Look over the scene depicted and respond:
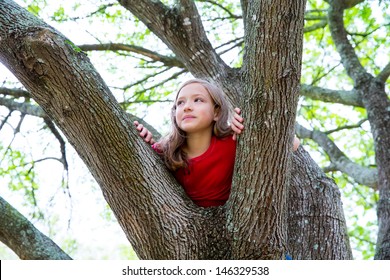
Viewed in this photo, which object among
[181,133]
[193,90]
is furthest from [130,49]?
[181,133]

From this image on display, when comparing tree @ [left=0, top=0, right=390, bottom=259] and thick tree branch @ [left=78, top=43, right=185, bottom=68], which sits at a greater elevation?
thick tree branch @ [left=78, top=43, right=185, bottom=68]

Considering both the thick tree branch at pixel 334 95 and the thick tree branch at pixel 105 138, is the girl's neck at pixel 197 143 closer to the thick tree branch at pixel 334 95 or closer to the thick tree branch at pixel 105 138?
the thick tree branch at pixel 105 138

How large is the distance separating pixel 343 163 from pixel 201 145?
11.3 ft

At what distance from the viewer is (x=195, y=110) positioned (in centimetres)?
340

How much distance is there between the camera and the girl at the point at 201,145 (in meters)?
3.28

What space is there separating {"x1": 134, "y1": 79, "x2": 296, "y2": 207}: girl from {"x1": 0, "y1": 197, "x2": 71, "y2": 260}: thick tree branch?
2.76 ft

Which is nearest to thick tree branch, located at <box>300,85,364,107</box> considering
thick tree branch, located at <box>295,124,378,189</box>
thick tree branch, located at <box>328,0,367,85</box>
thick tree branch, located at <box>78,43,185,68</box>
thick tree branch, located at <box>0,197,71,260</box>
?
thick tree branch, located at <box>328,0,367,85</box>

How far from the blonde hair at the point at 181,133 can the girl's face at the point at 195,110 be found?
4cm

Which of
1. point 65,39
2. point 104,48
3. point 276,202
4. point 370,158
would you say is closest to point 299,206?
point 276,202

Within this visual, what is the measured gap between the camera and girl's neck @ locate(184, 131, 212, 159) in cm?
345

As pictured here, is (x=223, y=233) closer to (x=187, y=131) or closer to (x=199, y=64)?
(x=187, y=131)

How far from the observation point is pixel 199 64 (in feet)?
13.8

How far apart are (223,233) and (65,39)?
52.8 inches

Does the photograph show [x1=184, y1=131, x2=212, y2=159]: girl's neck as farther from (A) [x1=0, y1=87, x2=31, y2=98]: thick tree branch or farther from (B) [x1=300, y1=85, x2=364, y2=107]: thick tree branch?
(B) [x1=300, y1=85, x2=364, y2=107]: thick tree branch
